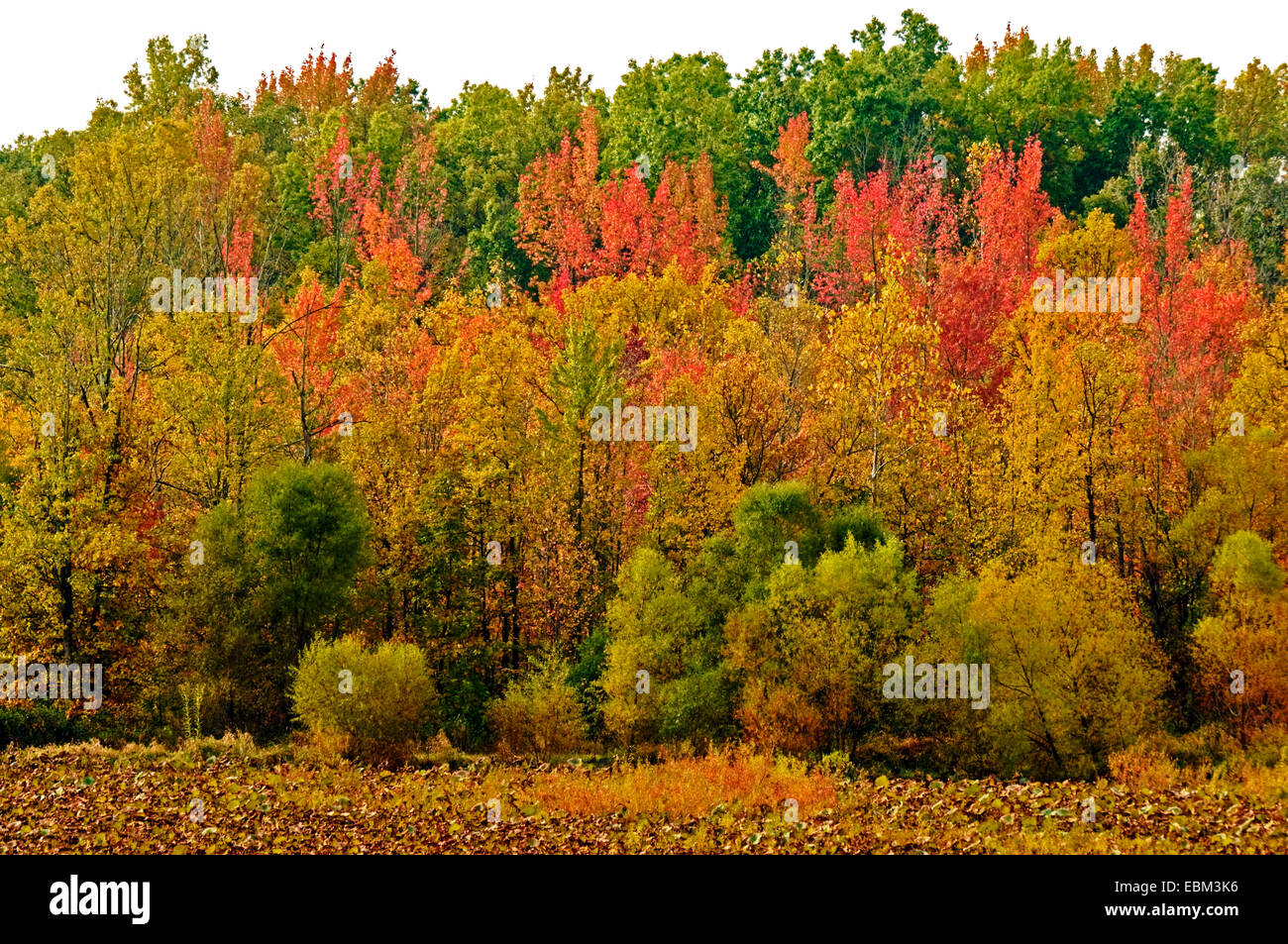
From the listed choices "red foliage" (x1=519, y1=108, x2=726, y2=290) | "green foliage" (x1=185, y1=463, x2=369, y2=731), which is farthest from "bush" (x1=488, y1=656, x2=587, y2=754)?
"red foliage" (x1=519, y1=108, x2=726, y2=290)

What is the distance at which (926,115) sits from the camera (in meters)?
79.9

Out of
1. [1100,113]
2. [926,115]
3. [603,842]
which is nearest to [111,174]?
[603,842]

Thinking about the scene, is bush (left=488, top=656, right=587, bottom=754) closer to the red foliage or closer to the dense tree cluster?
the dense tree cluster

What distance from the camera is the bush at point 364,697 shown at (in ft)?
121

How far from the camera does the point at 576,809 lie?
2884 cm

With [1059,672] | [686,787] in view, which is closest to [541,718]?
[686,787]

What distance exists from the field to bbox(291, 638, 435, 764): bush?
1976mm

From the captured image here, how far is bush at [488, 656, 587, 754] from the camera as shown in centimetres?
3972

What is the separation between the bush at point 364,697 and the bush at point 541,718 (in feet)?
8.93

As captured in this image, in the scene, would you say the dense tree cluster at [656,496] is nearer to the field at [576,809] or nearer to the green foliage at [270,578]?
the green foliage at [270,578]

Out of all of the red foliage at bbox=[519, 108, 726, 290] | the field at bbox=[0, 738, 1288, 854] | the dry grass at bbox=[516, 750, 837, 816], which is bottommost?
the dry grass at bbox=[516, 750, 837, 816]

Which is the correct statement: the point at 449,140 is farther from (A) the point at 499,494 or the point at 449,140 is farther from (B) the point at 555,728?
(B) the point at 555,728

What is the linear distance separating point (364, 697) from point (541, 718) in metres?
5.79

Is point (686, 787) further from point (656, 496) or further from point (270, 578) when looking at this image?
point (270, 578)
